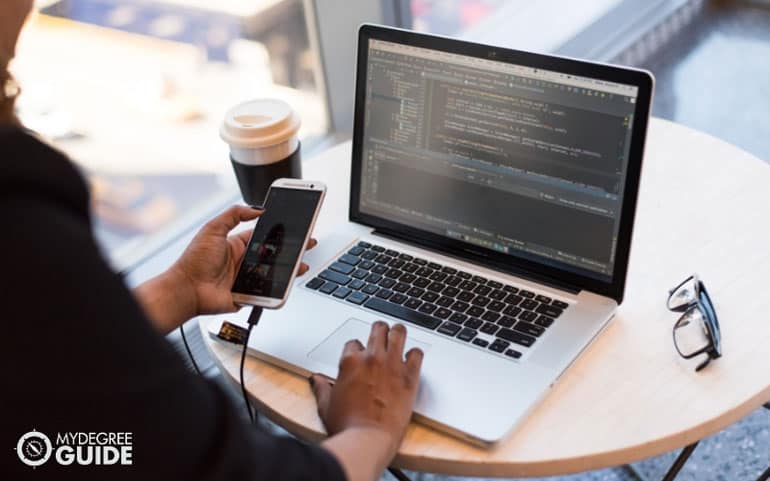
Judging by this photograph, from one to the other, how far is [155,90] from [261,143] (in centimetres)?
76

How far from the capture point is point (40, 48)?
5.58 feet

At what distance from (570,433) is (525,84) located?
0.42m

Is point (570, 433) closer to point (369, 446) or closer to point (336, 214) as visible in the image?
point (369, 446)

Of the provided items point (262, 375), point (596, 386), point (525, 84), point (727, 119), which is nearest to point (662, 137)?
point (525, 84)

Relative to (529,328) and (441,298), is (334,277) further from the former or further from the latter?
(529,328)

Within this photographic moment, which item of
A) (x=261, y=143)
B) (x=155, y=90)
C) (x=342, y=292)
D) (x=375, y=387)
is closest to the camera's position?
(x=375, y=387)

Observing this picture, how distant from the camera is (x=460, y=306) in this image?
1.07m

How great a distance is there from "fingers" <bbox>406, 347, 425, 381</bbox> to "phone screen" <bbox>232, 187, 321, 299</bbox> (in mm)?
187

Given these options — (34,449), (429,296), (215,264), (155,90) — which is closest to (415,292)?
(429,296)

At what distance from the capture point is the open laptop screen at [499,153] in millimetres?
1023

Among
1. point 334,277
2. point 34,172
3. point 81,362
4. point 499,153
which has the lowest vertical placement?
point 334,277

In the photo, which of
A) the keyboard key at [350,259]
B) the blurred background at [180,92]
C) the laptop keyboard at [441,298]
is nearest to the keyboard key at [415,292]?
the laptop keyboard at [441,298]

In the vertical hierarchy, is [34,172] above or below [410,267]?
above

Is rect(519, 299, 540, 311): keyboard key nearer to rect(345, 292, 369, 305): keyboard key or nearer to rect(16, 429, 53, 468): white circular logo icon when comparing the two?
rect(345, 292, 369, 305): keyboard key
